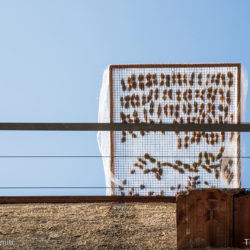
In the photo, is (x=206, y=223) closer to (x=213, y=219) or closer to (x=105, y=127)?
(x=213, y=219)

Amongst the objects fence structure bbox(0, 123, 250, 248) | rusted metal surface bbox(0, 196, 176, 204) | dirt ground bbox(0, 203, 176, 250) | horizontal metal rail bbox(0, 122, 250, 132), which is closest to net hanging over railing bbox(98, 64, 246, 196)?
rusted metal surface bbox(0, 196, 176, 204)

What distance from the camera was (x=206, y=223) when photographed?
6.66 feet

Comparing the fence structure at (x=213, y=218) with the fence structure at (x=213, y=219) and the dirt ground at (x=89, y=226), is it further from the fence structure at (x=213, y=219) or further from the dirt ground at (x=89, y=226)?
the dirt ground at (x=89, y=226)

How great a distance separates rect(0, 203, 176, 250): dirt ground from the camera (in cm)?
214

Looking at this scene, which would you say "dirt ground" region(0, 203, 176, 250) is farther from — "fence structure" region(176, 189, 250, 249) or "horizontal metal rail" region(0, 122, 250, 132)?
"horizontal metal rail" region(0, 122, 250, 132)

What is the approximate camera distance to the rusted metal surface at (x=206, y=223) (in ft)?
6.64

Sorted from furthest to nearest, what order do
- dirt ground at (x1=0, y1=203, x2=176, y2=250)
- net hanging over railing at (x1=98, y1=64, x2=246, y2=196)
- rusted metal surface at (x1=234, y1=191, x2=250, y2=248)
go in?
net hanging over railing at (x1=98, y1=64, x2=246, y2=196)
dirt ground at (x1=0, y1=203, x2=176, y2=250)
rusted metal surface at (x1=234, y1=191, x2=250, y2=248)

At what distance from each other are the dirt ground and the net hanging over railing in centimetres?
67

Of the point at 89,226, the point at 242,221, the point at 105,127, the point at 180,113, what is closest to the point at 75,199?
the point at 89,226

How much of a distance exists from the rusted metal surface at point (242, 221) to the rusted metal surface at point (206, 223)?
1.3 inches

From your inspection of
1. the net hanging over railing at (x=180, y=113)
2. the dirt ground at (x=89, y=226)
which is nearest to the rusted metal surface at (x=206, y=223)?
the dirt ground at (x=89, y=226)

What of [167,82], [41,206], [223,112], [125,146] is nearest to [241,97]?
[223,112]

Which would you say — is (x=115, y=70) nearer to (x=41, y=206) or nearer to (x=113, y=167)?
(x=113, y=167)

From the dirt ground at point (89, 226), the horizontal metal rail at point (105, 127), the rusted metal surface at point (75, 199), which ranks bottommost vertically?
the dirt ground at point (89, 226)
